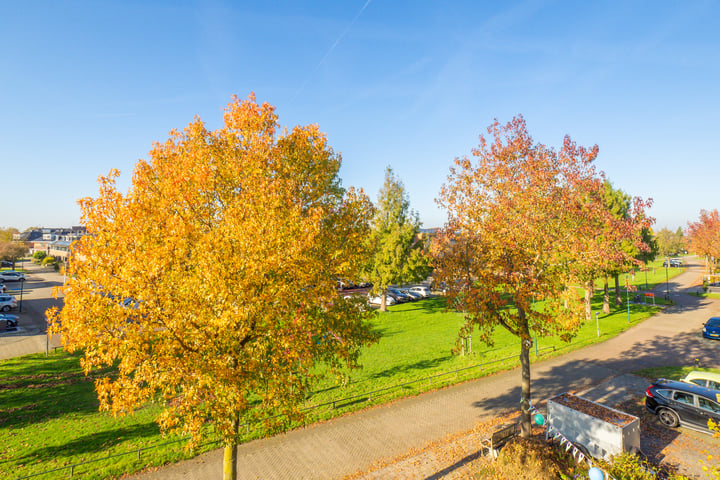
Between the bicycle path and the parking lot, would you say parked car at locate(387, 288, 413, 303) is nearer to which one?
the bicycle path

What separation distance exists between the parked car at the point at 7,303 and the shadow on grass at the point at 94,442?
97.5 feet

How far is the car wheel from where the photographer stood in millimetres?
13375

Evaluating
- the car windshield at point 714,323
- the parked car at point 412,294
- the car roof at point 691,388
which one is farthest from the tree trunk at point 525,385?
the parked car at point 412,294

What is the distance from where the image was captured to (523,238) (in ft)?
37.2

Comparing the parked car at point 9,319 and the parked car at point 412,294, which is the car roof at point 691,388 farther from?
the parked car at point 9,319

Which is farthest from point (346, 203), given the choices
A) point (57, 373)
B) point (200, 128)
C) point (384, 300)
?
point (384, 300)

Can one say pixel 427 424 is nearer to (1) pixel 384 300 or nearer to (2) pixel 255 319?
(2) pixel 255 319

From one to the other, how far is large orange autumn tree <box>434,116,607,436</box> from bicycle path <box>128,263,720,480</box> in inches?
148

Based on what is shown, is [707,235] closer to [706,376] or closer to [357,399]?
[706,376]

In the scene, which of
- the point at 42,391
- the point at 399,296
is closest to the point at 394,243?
the point at 399,296

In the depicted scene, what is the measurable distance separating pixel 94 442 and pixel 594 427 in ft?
56.2

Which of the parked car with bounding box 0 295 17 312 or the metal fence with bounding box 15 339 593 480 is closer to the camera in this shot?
the metal fence with bounding box 15 339 593 480

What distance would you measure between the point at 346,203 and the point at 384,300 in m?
25.4

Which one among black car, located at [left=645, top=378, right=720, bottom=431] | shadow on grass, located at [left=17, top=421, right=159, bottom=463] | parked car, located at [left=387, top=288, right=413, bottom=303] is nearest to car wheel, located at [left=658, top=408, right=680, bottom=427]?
black car, located at [left=645, top=378, right=720, bottom=431]
